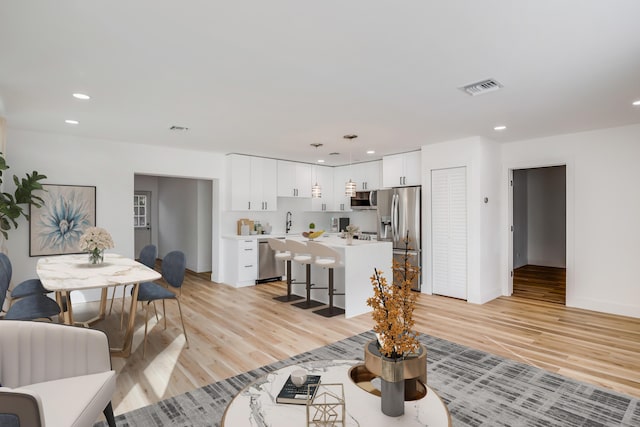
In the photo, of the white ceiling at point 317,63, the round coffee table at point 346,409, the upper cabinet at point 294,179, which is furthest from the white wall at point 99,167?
the round coffee table at point 346,409

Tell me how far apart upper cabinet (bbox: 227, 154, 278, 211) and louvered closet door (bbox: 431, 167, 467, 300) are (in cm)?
318

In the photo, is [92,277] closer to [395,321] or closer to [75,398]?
[75,398]

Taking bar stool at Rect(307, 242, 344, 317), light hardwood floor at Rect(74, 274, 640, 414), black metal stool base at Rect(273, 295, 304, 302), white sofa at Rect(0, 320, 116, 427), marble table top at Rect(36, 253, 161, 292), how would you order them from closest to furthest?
1. white sofa at Rect(0, 320, 116, 427)
2. marble table top at Rect(36, 253, 161, 292)
3. light hardwood floor at Rect(74, 274, 640, 414)
4. bar stool at Rect(307, 242, 344, 317)
5. black metal stool base at Rect(273, 295, 304, 302)

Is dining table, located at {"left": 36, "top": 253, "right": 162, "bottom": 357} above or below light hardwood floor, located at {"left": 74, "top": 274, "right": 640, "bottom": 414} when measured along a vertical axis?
above

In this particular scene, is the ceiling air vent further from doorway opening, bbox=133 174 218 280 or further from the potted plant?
the potted plant

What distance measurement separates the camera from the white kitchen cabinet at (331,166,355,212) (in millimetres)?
7949

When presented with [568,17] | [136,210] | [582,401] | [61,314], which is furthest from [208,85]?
[136,210]

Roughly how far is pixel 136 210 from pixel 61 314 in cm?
Answer: 682

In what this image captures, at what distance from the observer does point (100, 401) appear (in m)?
1.85

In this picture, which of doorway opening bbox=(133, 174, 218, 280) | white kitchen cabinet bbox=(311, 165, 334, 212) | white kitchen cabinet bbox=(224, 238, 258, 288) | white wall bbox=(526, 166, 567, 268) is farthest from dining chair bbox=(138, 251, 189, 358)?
white wall bbox=(526, 166, 567, 268)

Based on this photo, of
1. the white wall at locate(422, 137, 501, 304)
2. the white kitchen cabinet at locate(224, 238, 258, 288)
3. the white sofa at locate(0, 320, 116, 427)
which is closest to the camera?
the white sofa at locate(0, 320, 116, 427)

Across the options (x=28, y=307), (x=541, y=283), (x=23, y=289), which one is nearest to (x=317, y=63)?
(x=28, y=307)

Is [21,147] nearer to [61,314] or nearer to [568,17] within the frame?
[61,314]

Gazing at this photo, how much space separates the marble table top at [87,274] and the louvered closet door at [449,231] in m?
4.37
